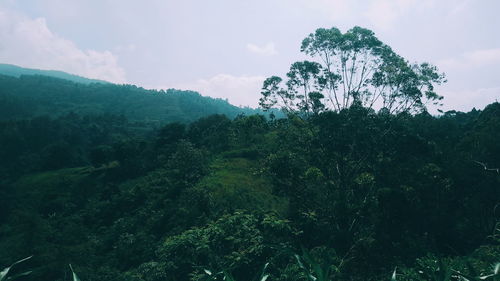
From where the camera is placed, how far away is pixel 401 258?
44.9 feet

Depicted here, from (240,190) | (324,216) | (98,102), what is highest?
(98,102)

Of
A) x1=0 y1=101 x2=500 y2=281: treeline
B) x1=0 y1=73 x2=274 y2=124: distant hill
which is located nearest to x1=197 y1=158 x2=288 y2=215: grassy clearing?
x1=0 y1=101 x2=500 y2=281: treeline

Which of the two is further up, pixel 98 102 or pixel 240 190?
pixel 98 102

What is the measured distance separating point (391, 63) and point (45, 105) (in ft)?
337

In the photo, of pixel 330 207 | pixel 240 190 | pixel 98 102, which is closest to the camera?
pixel 330 207

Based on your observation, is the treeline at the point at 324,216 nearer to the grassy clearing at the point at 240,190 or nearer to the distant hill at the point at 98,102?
the grassy clearing at the point at 240,190

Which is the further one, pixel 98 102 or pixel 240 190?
pixel 98 102

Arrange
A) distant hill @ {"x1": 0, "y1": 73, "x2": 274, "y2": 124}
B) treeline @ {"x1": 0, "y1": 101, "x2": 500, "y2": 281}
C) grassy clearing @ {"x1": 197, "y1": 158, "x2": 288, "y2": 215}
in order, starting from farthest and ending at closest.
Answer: distant hill @ {"x1": 0, "y1": 73, "x2": 274, "y2": 124} < grassy clearing @ {"x1": 197, "y1": 158, "x2": 288, "y2": 215} < treeline @ {"x1": 0, "y1": 101, "x2": 500, "y2": 281}

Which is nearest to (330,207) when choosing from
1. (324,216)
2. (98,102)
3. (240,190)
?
(324,216)

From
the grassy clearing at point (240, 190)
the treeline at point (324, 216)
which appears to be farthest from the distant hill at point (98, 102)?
the treeline at point (324, 216)

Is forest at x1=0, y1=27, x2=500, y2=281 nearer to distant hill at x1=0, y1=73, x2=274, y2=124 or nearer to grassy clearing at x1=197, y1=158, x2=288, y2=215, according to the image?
grassy clearing at x1=197, y1=158, x2=288, y2=215

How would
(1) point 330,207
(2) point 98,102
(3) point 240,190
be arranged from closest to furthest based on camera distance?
1. (1) point 330,207
2. (3) point 240,190
3. (2) point 98,102

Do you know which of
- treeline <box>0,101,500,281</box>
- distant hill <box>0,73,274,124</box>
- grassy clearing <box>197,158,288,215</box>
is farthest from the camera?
distant hill <box>0,73,274,124</box>

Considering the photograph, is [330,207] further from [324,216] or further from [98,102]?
[98,102]
